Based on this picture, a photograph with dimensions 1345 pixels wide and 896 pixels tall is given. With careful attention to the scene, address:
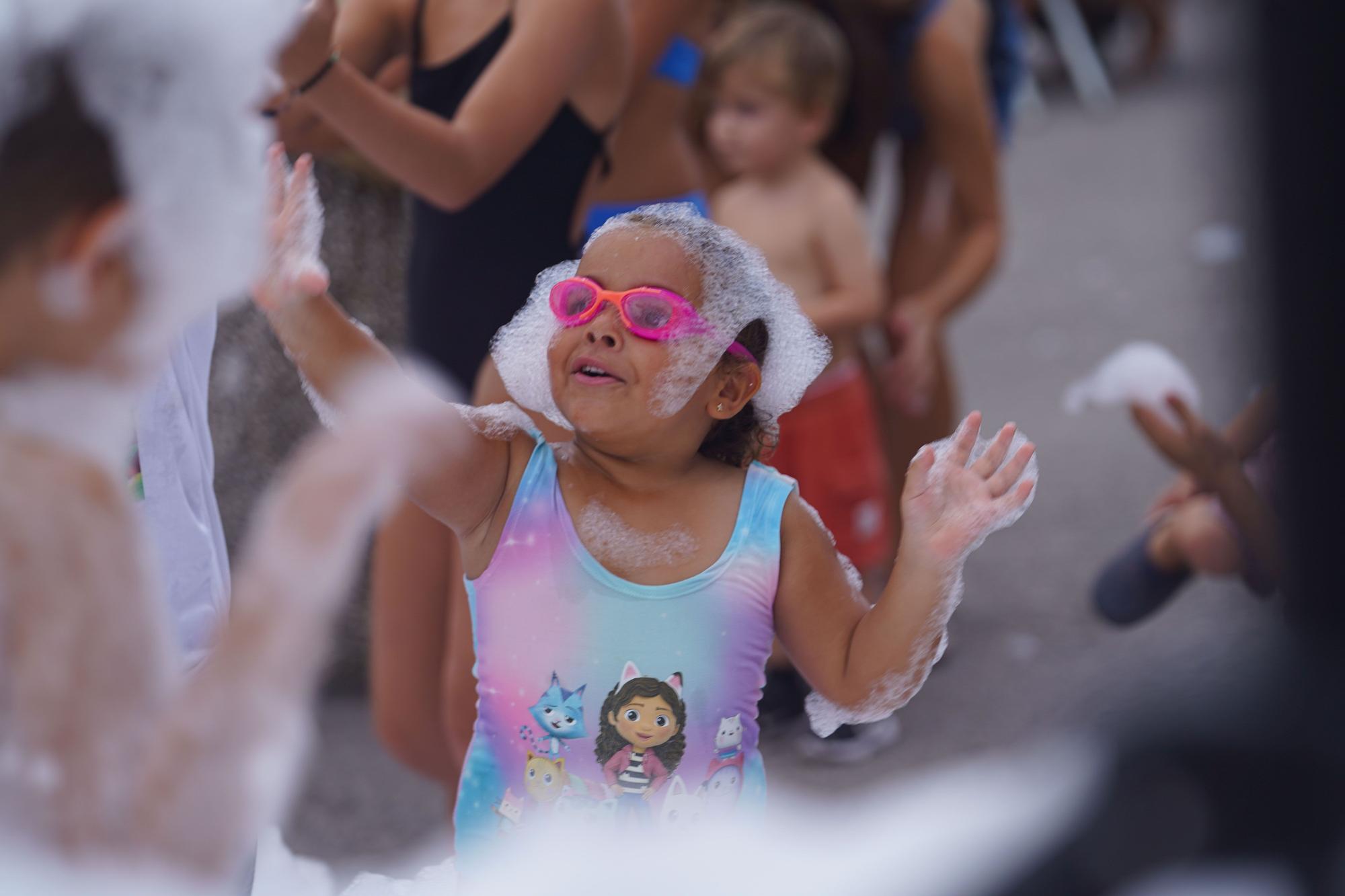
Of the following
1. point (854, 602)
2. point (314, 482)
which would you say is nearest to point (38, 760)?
point (314, 482)

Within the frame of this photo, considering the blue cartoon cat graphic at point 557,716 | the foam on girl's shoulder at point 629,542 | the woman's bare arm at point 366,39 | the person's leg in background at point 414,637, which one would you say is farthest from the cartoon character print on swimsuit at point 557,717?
the woman's bare arm at point 366,39

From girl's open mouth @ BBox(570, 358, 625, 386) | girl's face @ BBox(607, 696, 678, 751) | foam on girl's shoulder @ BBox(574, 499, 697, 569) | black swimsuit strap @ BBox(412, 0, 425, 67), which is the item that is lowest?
girl's face @ BBox(607, 696, 678, 751)

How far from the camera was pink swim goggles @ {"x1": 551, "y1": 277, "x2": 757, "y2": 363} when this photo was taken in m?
1.40

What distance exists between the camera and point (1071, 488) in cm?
424

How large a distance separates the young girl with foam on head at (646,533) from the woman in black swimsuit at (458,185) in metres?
0.33

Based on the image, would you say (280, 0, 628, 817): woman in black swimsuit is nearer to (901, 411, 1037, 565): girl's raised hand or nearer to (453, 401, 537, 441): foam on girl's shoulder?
(453, 401, 537, 441): foam on girl's shoulder

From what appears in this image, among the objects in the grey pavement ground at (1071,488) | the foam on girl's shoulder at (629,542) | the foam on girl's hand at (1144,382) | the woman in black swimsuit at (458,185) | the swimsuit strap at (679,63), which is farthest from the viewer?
the swimsuit strap at (679,63)

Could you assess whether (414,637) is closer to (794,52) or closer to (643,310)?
(643,310)

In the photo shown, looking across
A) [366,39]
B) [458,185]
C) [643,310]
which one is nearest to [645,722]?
[643,310]

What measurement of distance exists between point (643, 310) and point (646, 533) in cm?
21

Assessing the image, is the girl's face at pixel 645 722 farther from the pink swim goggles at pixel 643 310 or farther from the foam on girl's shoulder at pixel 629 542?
the pink swim goggles at pixel 643 310

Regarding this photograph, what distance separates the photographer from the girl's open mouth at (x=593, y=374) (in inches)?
55.2

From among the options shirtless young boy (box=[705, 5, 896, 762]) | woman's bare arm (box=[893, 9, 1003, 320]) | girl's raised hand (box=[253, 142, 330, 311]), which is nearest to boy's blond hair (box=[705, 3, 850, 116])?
shirtless young boy (box=[705, 5, 896, 762])

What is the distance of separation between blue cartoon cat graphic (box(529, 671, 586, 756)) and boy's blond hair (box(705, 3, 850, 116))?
1803mm
